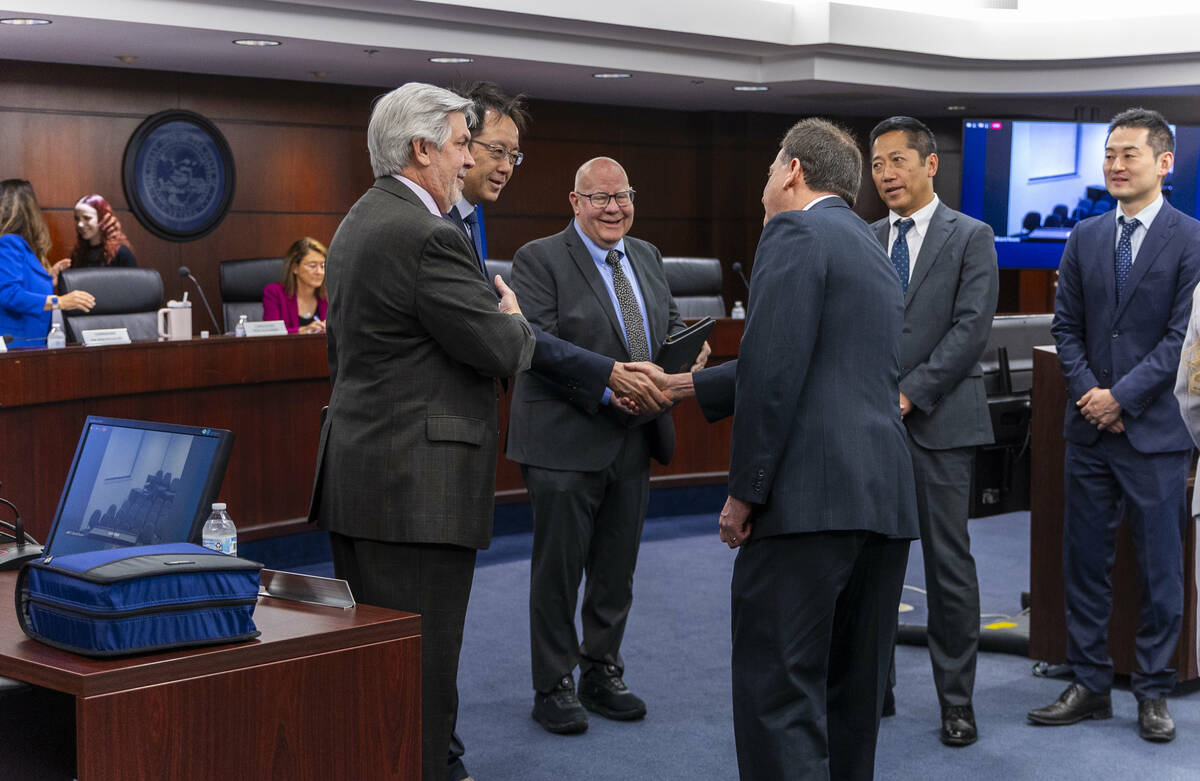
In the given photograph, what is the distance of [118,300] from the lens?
241 inches

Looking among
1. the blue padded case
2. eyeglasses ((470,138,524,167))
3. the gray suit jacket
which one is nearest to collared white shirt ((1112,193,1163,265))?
the gray suit jacket

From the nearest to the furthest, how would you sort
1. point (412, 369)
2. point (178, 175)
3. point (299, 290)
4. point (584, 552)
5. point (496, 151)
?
1. point (412, 369)
2. point (496, 151)
3. point (584, 552)
4. point (299, 290)
5. point (178, 175)

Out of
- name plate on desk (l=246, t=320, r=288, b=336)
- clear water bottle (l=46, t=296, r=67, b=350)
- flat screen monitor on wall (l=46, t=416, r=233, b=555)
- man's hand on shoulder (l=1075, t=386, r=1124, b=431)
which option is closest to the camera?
flat screen monitor on wall (l=46, t=416, r=233, b=555)

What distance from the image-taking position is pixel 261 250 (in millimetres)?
8609

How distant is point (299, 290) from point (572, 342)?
137 inches

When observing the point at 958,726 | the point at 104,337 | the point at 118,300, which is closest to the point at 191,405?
the point at 104,337

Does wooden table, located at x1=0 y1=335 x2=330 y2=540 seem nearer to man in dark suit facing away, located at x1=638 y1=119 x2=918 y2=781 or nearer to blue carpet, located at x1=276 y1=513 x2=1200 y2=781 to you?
blue carpet, located at x1=276 y1=513 x2=1200 y2=781

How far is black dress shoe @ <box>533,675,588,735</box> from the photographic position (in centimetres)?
355

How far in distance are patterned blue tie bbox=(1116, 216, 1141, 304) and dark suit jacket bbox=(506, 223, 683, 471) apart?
126cm

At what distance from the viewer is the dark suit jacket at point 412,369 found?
7.77 ft

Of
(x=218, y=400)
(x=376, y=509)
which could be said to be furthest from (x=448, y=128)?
(x=218, y=400)

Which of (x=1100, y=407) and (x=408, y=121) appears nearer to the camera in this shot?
(x=408, y=121)

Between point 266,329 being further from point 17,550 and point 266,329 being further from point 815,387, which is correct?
point 815,387

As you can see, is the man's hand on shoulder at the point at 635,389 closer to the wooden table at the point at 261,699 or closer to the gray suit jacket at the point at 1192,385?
the gray suit jacket at the point at 1192,385
